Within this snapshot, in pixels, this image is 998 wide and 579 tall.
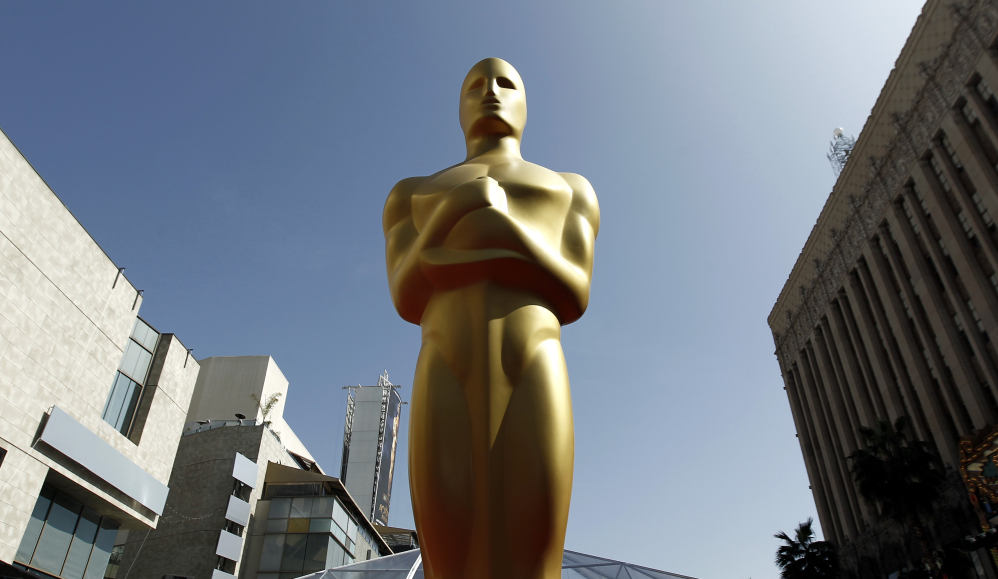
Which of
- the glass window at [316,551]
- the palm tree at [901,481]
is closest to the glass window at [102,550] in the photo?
the glass window at [316,551]

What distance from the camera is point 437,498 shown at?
416 cm

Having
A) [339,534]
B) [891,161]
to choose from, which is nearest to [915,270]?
[891,161]

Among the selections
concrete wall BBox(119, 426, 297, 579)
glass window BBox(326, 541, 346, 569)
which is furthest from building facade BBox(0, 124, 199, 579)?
glass window BBox(326, 541, 346, 569)

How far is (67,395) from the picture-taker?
20234mm

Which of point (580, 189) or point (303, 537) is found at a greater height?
point (303, 537)

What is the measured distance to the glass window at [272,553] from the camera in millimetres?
34219

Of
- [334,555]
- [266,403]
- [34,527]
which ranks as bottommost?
[34,527]

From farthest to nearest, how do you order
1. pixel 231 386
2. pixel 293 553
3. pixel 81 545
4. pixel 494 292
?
pixel 231 386 → pixel 293 553 → pixel 81 545 → pixel 494 292

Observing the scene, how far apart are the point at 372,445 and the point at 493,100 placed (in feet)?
220

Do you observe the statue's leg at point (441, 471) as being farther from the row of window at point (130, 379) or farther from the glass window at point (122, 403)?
the glass window at point (122, 403)

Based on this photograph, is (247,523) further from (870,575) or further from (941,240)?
(941,240)

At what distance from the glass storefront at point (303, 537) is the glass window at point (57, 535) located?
13.9m

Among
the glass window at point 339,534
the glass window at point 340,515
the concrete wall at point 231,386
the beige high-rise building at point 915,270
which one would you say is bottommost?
the glass window at point 339,534

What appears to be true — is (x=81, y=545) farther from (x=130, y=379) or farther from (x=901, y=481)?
(x=901, y=481)
